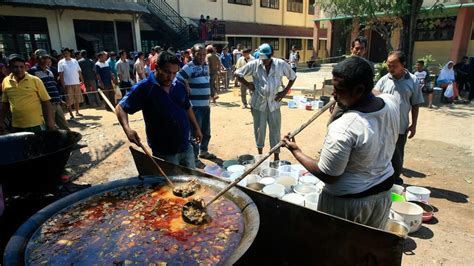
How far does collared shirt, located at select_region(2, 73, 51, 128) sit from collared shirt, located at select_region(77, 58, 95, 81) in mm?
7010

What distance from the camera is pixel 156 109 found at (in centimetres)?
335

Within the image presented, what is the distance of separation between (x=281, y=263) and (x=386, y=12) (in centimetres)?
1083

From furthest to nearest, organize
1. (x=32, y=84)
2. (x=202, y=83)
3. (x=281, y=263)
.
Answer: (x=202, y=83) < (x=32, y=84) < (x=281, y=263)

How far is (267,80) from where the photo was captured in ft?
16.9

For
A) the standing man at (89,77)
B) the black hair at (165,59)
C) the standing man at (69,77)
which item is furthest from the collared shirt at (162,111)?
the standing man at (89,77)

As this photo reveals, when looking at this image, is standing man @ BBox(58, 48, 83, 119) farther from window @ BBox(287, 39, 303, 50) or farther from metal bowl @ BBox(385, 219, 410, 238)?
window @ BBox(287, 39, 303, 50)

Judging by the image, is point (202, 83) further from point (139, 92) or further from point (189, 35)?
point (189, 35)

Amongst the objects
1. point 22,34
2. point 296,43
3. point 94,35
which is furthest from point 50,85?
point 296,43

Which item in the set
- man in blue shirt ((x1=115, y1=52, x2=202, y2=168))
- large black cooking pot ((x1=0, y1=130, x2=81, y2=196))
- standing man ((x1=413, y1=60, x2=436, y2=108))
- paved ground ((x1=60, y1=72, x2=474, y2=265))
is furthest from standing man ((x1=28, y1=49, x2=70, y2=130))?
standing man ((x1=413, y1=60, x2=436, y2=108))

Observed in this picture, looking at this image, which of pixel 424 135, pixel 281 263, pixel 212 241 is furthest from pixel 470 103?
pixel 212 241

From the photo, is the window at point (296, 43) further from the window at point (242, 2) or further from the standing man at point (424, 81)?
the standing man at point (424, 81)

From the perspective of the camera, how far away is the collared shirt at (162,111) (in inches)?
131

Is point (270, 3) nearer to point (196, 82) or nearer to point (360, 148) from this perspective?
point (196, 82)

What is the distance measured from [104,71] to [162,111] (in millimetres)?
8915
